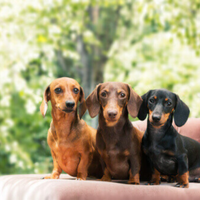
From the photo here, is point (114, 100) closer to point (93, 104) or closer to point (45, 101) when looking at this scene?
point (93, 104)

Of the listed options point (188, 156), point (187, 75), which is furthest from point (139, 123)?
point (187, 75)

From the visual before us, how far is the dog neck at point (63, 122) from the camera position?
219 centimetres

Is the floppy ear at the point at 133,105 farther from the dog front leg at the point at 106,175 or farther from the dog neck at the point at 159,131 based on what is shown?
the dog front leg at the point at 106,175

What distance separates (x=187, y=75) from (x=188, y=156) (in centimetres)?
560

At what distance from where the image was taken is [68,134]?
2.19m

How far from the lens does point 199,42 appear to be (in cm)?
633

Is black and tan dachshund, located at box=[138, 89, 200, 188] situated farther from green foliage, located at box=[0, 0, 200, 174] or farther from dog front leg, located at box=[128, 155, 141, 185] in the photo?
green foliage, located at box=[0, 0, 200, 174]

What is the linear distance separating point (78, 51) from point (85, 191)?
20.2ft

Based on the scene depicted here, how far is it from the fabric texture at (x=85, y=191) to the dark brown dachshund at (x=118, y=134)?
8.1 inches

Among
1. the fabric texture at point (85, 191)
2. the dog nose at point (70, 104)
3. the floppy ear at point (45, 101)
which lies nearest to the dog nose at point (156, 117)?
the fabric texture at point (85, 191)

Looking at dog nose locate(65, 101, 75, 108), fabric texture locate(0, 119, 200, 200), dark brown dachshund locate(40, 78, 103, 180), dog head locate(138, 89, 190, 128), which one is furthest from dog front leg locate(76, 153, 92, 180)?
dog head locate(138, 89, 190, 128)

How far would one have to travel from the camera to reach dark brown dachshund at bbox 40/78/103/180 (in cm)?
215

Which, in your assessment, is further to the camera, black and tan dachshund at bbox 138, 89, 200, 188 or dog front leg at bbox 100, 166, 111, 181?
dog front leg at bbox 100, 166, 111, 181

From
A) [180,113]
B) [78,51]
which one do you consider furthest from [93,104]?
[78,51]
